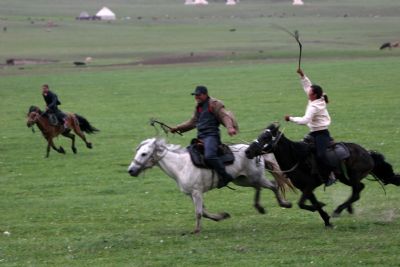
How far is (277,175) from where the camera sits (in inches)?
553

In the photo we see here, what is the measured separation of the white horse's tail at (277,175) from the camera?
13.9 meters

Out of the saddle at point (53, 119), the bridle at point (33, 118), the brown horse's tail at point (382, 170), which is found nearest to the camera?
the brown horse's tail at point (382, 170)

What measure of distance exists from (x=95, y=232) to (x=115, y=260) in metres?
2.16

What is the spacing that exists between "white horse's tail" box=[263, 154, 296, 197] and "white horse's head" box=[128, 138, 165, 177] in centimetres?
166

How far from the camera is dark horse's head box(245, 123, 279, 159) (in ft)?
43.0

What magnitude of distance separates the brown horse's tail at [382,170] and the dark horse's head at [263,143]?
1.55m

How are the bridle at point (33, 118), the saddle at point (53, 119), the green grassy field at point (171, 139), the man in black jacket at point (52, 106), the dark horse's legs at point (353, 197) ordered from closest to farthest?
1. the green grassy field at point (171, 139)
2. the dark horse's legs at point (353, 197)
3. the man in black jacket at point (52, 106)
4. the bridle at point (33, 118)
5. the saddle at point (53, 119)

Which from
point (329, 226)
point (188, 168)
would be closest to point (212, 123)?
point (188, 168)

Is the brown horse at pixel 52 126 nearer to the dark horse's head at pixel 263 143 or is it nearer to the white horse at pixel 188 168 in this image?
the white horse at pixel 188 168

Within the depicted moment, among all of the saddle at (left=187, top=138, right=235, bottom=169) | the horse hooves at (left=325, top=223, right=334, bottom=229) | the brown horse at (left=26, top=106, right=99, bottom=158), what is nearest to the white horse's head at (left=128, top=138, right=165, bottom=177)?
the saddle at (left=187, top=138, right=235, bottom=169)

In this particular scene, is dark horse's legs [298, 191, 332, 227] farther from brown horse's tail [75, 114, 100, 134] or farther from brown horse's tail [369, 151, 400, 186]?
brown horse's tail [75, 114, 100, 134]

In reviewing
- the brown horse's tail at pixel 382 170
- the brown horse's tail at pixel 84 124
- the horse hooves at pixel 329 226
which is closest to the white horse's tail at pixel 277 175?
the horse hooves at pixel 329 226

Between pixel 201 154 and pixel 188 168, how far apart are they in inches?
11.6

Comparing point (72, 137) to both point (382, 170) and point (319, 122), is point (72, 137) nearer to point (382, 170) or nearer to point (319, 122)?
point (382, 170)
